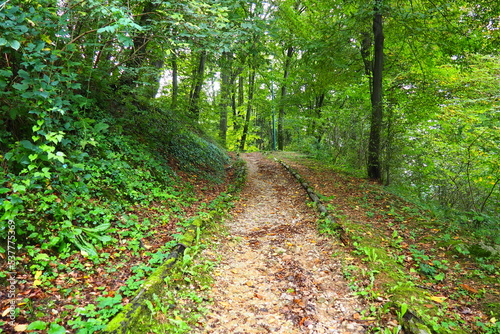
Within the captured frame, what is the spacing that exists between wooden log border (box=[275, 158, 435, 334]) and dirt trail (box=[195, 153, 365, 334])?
308 mm

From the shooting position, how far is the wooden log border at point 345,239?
2732 mm

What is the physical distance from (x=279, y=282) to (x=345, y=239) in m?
1.76

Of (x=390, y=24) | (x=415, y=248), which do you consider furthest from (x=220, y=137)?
(x=415, y=248)

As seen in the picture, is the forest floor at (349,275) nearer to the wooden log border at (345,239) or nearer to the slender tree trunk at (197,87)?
the wooden log border at (345,239)

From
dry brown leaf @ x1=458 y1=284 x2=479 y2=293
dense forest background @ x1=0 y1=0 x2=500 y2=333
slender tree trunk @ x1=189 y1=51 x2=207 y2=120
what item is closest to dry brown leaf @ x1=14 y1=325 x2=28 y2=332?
dense forest background @ x1=0 y1=0 x2=500 y2=333

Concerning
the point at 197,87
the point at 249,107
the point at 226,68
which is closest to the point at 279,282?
the point at 226,68

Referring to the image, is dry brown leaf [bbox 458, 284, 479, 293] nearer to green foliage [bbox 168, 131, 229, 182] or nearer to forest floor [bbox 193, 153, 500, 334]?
forest floor [bbox 193, 153, 500, 334]

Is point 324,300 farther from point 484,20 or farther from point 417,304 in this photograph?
point 484,20

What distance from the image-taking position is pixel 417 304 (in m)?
3.22

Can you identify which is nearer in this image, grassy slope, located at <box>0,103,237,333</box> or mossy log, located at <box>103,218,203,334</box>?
mossy log, located at <box>103,218,203,334</box>

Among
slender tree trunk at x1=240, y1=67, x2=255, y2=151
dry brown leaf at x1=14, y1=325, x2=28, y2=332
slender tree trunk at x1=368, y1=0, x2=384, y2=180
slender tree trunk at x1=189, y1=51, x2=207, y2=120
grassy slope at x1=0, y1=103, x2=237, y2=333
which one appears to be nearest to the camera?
dry brown leaf at x1=14, y1=325, x2=28, y2=332

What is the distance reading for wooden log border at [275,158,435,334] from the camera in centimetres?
273

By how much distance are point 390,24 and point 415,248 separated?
26.4ft

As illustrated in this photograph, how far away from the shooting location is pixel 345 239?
497 cm
